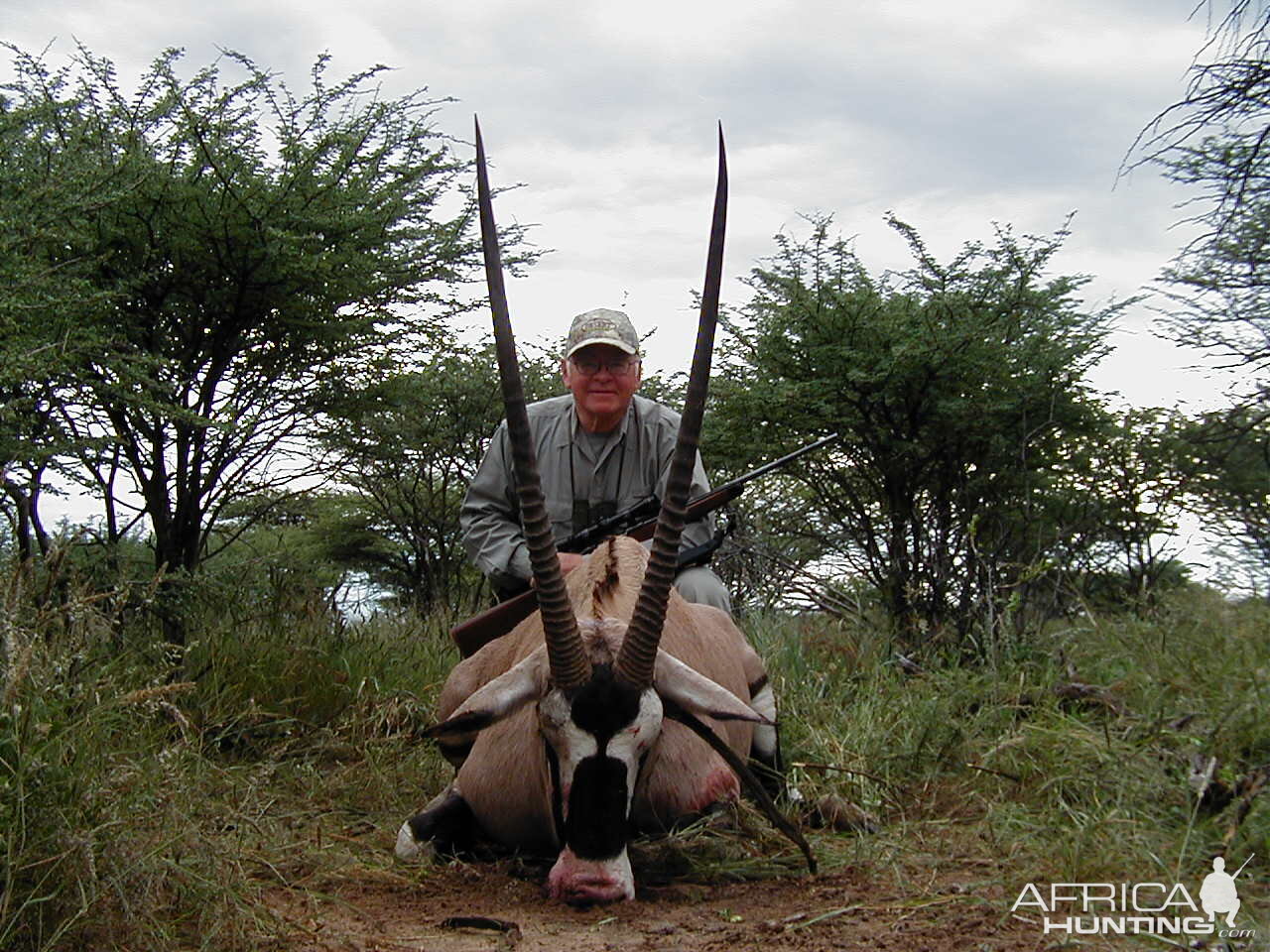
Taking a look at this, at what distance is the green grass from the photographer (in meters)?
2.75

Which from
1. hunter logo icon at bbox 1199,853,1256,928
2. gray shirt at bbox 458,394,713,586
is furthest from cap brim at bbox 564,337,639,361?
hunter logo icon at bbox 1199,853,1256,928

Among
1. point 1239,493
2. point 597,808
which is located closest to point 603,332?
point 597,808

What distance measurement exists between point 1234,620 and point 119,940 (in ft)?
17.5

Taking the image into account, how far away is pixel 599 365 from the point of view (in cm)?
564

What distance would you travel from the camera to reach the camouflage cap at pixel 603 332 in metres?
5.50

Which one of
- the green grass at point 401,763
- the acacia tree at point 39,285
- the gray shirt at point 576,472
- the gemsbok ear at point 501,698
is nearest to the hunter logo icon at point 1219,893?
the green grass at point 401,763

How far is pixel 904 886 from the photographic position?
11.2 feet

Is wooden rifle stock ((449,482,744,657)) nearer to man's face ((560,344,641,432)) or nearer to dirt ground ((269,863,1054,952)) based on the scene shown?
man's face ((560,344,641,432))

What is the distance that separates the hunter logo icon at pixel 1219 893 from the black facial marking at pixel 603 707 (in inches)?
59.4

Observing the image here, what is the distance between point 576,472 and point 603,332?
68 cm

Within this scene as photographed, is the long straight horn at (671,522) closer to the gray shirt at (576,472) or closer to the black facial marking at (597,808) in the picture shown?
the black facial marking at (597,808)

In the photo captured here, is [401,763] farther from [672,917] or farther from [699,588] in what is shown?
[672,917]

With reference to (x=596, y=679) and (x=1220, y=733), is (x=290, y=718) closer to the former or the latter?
(x=596, y=679)

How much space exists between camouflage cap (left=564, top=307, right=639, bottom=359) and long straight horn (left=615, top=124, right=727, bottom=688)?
6.74 ft
